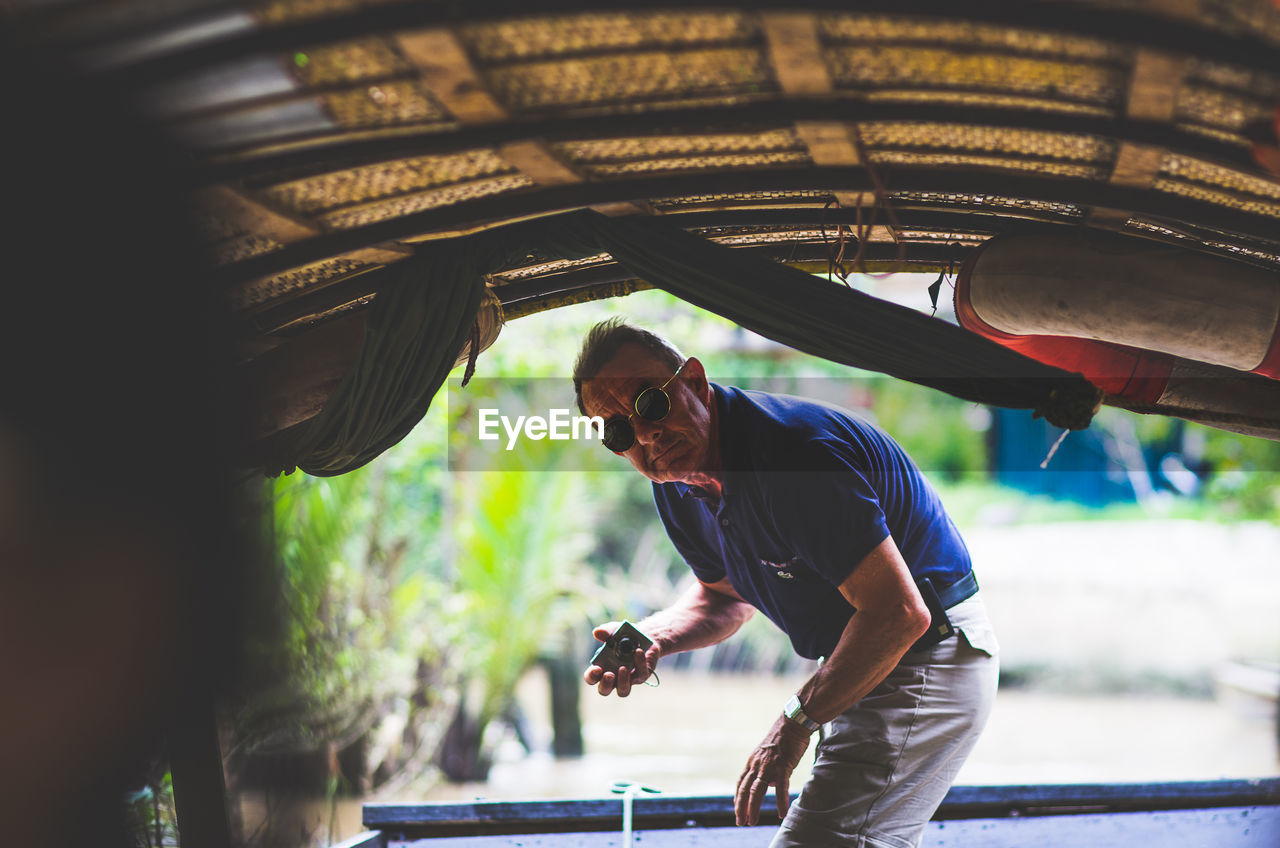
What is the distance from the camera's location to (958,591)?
282cm

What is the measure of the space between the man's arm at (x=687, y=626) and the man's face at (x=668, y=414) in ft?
2.02

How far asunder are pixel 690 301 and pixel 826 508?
0.68 m

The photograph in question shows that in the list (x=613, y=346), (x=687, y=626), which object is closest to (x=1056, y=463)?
(x=687, y=626)

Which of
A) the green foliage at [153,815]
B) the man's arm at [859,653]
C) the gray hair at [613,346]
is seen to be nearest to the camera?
the man's arm at [859,653]

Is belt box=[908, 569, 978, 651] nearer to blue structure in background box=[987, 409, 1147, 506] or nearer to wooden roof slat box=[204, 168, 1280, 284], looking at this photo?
wooden roof slat box=[204, 168, 1280, 284]

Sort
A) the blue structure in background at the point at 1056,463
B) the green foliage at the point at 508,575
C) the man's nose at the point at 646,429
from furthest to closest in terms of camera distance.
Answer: the blue structure in background at the point at 1056,463 < the green foliage at the point at 508,575 < the man's nose at the point at 646,429

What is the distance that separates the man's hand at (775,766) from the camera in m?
2.48

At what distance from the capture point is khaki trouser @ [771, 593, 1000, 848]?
8.56 feet

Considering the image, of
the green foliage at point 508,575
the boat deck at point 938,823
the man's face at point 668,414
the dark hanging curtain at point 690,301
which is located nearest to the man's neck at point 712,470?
the man's face at point 668,414

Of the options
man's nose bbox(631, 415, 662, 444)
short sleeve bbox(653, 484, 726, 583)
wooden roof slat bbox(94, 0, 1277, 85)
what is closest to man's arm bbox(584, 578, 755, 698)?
short sleeve bbox(653, 484, 726, 583)

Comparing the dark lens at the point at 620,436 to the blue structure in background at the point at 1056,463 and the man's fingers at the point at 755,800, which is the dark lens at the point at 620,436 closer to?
the man's fingers at the point at 755,800

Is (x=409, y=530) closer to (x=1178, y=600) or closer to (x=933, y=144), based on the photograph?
(x=933, y=144)

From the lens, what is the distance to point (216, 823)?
304cm

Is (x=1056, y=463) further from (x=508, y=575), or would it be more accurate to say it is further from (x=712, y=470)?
(x=712, y=470)
